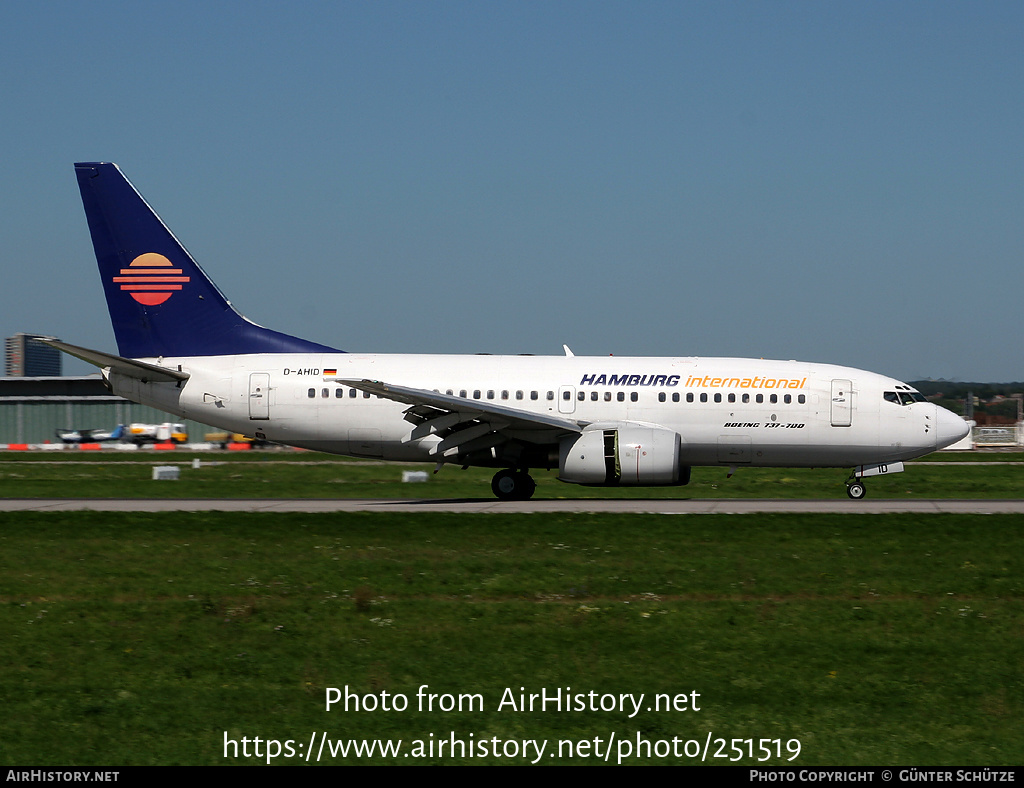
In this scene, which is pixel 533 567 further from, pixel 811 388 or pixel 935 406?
pixel 935 406

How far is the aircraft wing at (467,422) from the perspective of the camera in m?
27.2

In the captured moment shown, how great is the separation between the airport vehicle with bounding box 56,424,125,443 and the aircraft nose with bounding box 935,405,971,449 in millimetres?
83440

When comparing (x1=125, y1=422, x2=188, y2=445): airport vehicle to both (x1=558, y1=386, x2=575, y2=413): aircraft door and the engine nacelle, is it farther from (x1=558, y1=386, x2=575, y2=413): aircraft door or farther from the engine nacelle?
the engine nacelle

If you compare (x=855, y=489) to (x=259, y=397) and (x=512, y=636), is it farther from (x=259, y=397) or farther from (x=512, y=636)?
(x=512, y=636)

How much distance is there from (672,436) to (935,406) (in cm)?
761

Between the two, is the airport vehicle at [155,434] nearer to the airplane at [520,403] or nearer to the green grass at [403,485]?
the green grass at [403,485]

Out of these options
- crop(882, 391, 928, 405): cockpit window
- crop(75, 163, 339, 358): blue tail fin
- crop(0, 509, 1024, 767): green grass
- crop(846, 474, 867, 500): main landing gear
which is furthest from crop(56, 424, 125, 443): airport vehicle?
crop(882, 391, 928, 405): cockpit window

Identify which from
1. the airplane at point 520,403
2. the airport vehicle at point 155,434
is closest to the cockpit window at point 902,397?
the airplane at point 520,403

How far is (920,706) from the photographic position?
422 inches

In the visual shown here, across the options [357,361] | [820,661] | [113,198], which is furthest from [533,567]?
[113,198]

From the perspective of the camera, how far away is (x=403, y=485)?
3794cm

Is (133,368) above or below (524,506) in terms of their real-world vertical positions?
above

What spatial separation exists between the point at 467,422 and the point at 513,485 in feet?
8.21

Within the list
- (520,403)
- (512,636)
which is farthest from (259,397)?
(512,636)
